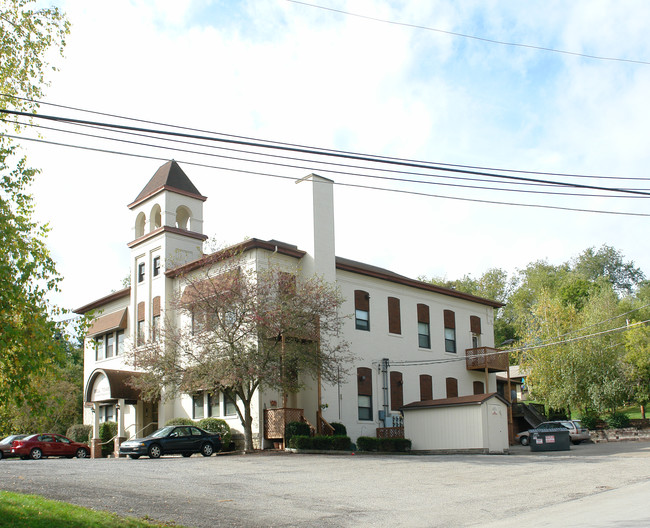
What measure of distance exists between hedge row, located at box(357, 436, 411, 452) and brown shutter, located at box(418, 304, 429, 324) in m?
9.38

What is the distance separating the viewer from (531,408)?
43562 millimetres

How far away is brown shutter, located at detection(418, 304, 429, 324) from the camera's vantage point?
127 ft

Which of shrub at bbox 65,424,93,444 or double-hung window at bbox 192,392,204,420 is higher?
double-hung window at bbox 192,392,204,420

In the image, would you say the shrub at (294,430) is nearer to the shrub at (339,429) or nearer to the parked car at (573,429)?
the shrub at (339,429)

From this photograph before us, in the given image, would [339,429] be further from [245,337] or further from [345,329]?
[245,337]

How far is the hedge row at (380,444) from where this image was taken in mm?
30391

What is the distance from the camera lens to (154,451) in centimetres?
2616

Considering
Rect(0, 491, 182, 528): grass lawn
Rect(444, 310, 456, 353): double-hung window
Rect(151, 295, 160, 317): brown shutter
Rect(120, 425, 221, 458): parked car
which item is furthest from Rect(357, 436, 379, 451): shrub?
Rect(0, 491, 182, 528): grass lawn

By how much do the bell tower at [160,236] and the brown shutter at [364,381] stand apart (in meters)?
10.7

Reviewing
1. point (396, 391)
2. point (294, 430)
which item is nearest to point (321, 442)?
point (294, 430)

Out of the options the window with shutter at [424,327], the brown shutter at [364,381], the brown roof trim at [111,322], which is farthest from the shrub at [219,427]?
the window with shutter at [424,327]

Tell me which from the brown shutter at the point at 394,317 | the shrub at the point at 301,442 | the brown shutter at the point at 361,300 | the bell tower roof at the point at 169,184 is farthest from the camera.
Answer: the bell tower roof at the point at 169,184

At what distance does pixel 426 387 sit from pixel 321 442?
37.2ft

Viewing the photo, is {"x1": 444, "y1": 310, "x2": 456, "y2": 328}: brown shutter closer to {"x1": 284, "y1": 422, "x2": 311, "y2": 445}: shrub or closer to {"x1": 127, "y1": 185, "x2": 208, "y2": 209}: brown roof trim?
{"x1": 284, "y1": 422, "x2": 311, "y2": 445}: shrub
